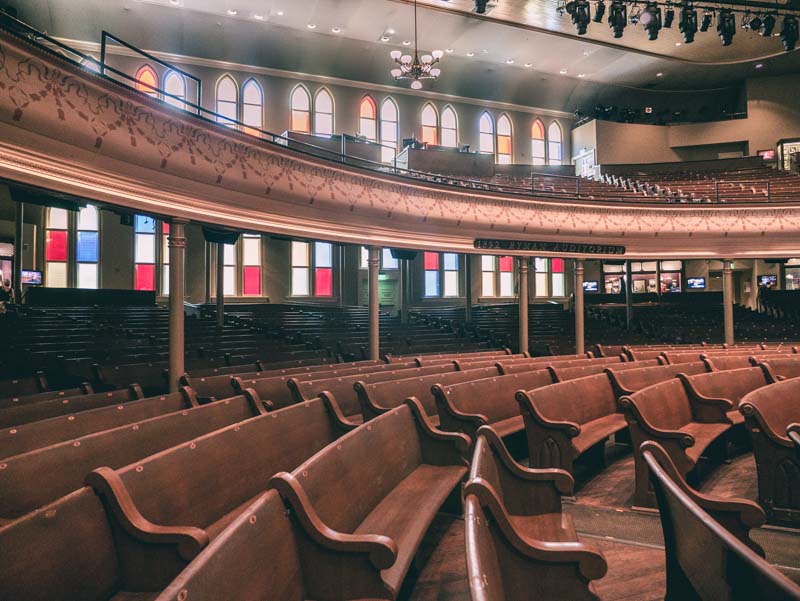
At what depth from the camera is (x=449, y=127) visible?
22422mm

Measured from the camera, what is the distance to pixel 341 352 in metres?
10.5

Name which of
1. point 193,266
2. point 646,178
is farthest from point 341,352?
point 646,178

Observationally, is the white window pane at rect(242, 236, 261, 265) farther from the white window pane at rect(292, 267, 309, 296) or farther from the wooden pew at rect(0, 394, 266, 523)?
the wooden pew at rect(0, 394, 266, 523)

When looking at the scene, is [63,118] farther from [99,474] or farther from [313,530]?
[313,530]

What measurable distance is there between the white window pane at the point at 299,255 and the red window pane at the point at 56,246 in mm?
7203

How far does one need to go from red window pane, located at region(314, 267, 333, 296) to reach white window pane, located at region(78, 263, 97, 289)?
7.18m

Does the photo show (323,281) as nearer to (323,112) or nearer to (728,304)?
(323,112)

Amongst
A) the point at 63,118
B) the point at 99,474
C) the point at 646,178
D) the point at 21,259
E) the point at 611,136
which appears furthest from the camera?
the point at 611,136

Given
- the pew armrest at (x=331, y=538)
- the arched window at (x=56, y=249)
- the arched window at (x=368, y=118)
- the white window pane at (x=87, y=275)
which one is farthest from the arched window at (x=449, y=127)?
the pew armrest at (x=331, y=538)

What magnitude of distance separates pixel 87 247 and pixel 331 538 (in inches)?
719

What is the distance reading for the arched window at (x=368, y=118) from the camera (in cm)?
2100

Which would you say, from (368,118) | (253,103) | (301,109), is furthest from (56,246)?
(368,118)

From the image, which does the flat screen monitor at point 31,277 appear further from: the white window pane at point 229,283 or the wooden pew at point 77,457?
the wooden pew at point 77,457

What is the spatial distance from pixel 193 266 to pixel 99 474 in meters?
17.9
